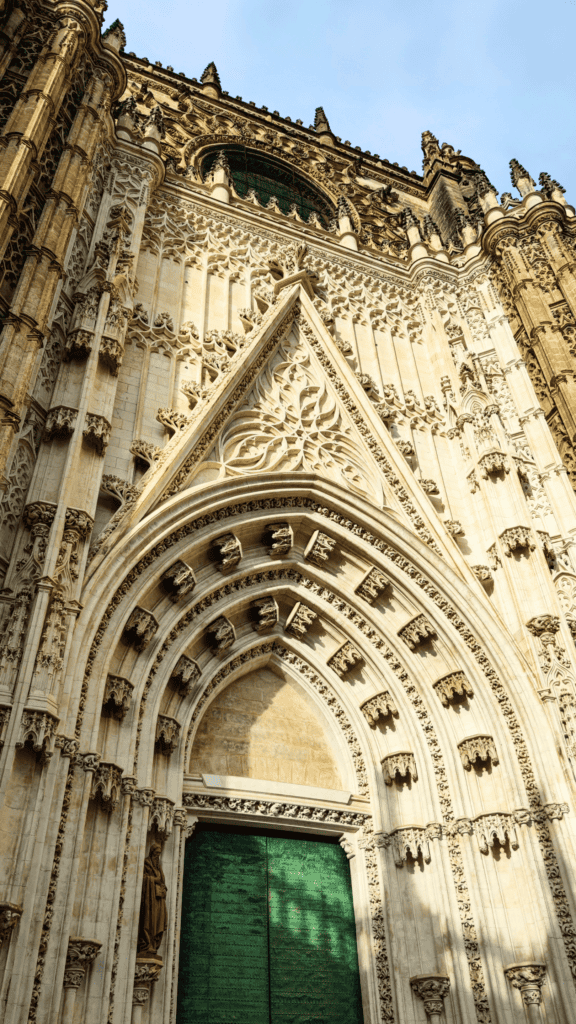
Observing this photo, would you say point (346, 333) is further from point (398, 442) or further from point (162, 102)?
point (162, 102)

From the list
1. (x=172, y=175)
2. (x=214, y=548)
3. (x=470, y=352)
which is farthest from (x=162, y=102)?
(x=214, y=548)

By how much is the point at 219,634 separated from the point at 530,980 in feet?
16.4

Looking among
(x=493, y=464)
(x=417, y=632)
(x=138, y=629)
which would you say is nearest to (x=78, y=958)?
(x=138, y=629)

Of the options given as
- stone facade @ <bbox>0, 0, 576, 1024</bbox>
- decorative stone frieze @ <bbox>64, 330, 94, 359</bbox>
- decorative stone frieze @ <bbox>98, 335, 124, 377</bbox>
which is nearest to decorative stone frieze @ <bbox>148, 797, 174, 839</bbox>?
stone facade @ <bbox>0, 0, 576, 1024</bbox>

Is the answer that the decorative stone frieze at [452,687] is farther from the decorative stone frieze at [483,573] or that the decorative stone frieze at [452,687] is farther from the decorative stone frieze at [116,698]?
the decorative stone frieze at [116,698]

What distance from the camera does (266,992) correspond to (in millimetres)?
8375

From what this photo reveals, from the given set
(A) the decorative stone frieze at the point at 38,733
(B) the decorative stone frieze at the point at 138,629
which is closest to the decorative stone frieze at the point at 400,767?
(B) the decorative stone frieze at the point at 138,629

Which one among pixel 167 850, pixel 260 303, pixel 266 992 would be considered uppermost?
pixel 260 303

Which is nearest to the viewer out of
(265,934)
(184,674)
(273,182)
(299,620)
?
(265,934)

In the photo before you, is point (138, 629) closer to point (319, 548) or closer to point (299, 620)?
point (299, 620)

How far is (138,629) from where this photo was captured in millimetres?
8805

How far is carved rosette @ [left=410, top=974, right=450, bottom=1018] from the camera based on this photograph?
8406 millimetres

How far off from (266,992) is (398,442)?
7.55 metres

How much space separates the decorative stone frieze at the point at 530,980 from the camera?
8.20 m
